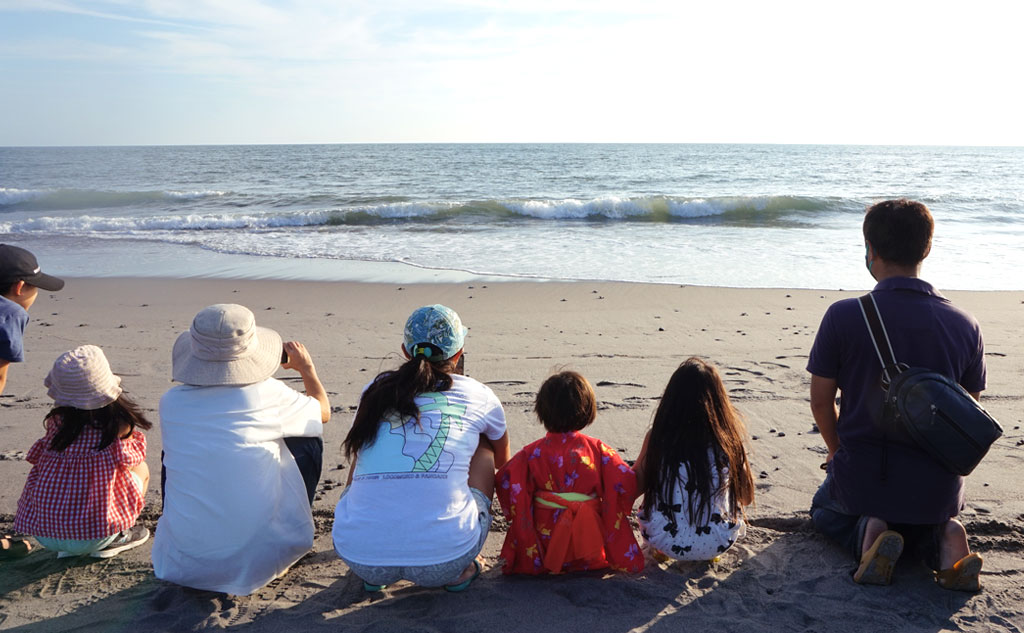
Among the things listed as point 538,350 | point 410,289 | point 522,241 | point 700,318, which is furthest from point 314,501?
point 522,241

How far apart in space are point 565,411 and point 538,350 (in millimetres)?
3120

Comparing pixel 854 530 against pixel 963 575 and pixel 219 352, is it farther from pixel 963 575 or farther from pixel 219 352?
pixel 219 352

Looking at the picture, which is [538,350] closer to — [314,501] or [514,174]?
[314,501]

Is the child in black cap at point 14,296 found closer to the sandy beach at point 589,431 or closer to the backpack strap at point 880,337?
the sandy beach at point 589,431

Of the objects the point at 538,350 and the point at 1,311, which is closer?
the point at 1,311

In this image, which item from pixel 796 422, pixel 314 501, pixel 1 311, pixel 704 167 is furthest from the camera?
pixel 704 167

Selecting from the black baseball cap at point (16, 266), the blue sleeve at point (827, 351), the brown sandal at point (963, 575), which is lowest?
the brown sandal at point (963, 575)

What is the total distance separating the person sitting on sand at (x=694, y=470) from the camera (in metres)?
2.83

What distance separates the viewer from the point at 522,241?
13.3 metres

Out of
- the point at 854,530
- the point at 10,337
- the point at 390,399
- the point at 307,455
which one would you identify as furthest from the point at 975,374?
the point at 10,337

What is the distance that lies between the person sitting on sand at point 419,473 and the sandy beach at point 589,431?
226 millimetres

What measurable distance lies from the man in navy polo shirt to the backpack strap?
0.02 metres

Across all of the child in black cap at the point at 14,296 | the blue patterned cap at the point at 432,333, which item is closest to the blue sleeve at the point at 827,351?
the blue patterned cap at the point at 432,333

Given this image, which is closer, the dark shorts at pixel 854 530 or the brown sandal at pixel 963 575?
the brown sandal at pixel 963 575
